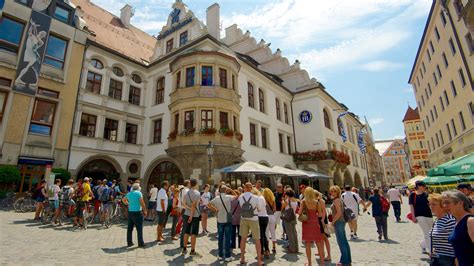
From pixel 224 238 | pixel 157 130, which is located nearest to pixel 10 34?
pixel 157 130

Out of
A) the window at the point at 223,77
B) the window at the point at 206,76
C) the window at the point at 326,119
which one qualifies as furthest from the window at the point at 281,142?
the window at the point at 206,76

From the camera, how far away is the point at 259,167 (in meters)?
15.2

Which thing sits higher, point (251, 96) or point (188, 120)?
point (251, 96)

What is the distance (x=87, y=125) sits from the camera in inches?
742

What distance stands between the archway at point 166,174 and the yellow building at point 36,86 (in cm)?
625

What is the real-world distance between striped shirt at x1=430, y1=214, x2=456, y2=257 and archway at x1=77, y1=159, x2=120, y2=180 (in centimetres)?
1995

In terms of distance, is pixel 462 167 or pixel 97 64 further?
pixel 97 64

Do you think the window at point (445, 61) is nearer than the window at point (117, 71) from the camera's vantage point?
No

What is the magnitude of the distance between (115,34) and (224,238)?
2632 cm

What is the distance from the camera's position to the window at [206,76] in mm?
19141

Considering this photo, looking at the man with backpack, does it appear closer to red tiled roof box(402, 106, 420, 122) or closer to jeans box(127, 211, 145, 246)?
jeans box(127, 211, 145, 246)

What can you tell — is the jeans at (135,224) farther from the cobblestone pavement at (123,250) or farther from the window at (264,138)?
the window at (264,138)

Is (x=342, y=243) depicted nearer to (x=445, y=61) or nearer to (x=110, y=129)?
(x=110, y=129)

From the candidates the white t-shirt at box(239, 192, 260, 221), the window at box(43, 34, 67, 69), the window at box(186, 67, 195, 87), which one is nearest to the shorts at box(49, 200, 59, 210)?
the white t-shirt at box(239, 192, 260, 221)
